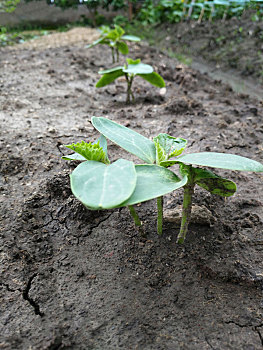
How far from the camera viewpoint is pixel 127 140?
1071 mm

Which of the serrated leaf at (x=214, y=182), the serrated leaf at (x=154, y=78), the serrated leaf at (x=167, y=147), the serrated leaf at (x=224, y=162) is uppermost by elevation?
the serrated leaf at (x=224, y=162)

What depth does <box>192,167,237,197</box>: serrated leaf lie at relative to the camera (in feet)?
3.21

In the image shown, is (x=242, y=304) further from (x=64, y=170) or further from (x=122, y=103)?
(x=122, y=103)

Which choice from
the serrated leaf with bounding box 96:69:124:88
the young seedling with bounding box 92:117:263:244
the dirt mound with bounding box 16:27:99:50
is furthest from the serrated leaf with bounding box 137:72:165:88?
the dirt mound with bounding box 16:27:99:50

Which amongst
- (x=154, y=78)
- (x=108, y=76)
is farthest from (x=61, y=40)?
(x=154, y=78)

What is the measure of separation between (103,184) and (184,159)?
0.28 metres

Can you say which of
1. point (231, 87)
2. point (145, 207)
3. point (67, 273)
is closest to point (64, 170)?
point (145, 207)

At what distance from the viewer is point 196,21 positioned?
199 inches

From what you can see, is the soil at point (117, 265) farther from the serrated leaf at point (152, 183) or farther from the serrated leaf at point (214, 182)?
the serrated leaf at point (152, 183)

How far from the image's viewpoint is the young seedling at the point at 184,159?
89 cm

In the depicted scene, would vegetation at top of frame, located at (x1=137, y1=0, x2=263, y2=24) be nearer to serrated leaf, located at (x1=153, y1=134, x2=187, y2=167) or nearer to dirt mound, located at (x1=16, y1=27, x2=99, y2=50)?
dirt mound, located at (x1=16, y1=27, x2=99, y2=50)

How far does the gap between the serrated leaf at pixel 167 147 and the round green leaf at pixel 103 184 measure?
0.20 meters

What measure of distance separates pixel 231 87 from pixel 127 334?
104 inches

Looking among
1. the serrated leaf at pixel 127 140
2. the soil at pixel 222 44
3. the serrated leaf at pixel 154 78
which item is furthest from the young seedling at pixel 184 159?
the soil at pixel 222 44
